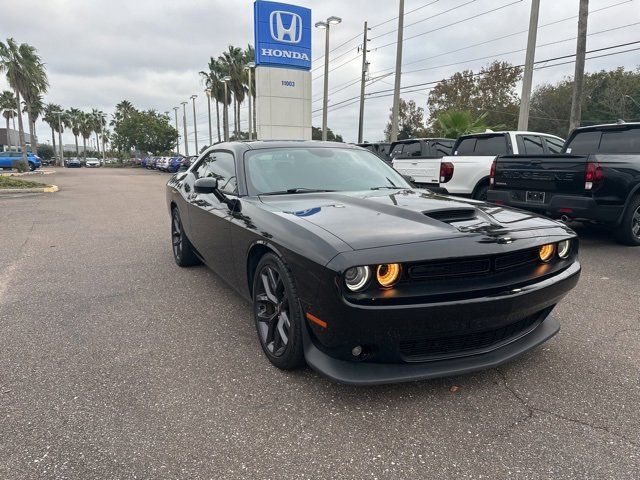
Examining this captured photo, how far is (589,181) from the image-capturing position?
5.81 metres

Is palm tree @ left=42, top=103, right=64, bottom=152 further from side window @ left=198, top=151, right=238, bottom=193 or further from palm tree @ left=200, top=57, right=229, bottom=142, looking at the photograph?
side window @ left=198, top=151, right=238, bottom=193

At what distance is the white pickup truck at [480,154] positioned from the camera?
820 cm

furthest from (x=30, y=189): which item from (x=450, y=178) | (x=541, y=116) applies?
(x=541, y=116)

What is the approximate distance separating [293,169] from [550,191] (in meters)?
4.28

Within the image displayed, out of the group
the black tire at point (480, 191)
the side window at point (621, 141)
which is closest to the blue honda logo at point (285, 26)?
the black tire at point (480, 191)

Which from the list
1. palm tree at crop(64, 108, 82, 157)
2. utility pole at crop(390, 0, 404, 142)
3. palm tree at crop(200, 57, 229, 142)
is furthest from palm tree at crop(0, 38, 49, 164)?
palm tree at crop(64, 108, 82, 157)

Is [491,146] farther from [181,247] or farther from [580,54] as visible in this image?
[580,54]

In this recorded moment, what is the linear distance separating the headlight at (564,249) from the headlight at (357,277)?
1422 millimetres

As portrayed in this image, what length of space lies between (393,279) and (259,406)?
3.30 ft

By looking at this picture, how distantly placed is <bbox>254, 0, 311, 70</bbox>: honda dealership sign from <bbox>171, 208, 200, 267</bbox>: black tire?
16.9 meters

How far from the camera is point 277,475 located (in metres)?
1.90

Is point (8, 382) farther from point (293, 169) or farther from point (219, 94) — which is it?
point (219, 94)

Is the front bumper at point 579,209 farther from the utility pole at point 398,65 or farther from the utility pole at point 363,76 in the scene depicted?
the utility pole at point 363,76

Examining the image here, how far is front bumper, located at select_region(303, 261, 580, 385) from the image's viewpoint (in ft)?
7.04
